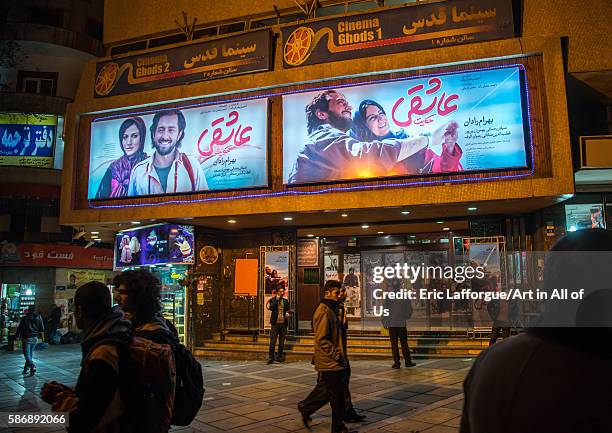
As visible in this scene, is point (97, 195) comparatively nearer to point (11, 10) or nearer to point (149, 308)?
point (149, 308)

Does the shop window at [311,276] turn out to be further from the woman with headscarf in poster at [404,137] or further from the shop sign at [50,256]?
the shop sign at [50,256]

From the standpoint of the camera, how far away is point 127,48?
53.9ft

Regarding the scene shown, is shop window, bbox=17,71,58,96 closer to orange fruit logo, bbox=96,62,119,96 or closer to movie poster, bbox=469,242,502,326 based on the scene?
orange fruit logo, bbox=96,62,119,96

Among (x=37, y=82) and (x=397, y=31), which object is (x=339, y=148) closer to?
(x=397, y=31)

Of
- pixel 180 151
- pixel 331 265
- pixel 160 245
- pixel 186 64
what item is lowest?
pixel 331 265

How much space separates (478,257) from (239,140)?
7.35 metres

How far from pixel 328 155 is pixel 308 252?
404 cm

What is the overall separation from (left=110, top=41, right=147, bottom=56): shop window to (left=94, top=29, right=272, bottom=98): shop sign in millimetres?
1145

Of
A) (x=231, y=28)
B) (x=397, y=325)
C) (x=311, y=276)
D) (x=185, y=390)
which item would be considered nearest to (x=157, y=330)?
(x=185, y=390)

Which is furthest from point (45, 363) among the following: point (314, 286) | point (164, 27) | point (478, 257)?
point (478, 257)

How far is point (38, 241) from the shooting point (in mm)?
23953

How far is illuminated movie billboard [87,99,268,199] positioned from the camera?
13078 millimetres

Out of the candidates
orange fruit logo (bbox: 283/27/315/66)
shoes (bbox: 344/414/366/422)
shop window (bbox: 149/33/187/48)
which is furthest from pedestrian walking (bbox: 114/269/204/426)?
shop window (bbox: 149/33/187/48)

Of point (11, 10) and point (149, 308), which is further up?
point (11, 10)
